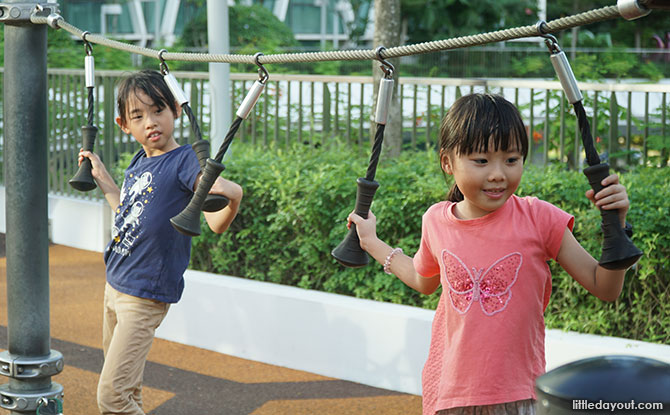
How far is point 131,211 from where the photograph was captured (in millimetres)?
3750

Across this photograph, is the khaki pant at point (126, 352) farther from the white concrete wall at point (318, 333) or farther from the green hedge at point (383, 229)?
the green hedge at point (383, 229)

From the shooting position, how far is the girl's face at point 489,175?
2.56 metres

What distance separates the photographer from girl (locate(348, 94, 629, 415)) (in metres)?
2.56

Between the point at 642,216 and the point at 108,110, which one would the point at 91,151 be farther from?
the point at 108,110

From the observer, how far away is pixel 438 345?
276cm

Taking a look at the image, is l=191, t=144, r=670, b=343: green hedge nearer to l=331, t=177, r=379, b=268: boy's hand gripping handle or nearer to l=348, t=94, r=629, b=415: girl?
l=348, t=94, r=629, b=415: girl

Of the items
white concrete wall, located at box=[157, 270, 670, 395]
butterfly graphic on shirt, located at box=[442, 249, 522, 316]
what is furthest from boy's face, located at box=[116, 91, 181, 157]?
white concrete wall, located at box=[157, 270, 670, 395]

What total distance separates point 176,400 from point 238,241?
151 cm

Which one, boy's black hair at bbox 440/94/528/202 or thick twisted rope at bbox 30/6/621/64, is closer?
thick twisted rope at bbox 30/6/621/64

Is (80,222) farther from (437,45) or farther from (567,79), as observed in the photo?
(567,79)

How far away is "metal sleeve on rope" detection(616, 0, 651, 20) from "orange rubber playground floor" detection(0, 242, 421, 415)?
9.56ft

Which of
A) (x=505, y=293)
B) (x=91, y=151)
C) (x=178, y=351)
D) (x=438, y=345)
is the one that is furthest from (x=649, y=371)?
(x=178, y=351)

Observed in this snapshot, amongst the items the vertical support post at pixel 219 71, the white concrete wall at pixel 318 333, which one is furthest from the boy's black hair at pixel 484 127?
the vertical support post at pixel 219 71

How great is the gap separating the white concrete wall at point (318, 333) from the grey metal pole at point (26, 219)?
1880 millimetres
